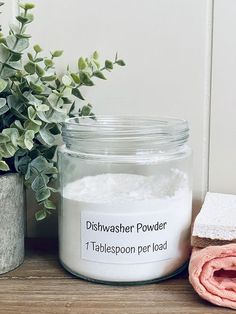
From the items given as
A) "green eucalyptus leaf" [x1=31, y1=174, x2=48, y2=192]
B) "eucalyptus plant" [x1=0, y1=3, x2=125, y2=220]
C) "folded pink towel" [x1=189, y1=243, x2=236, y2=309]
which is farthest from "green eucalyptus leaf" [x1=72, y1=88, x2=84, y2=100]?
"folded pink towel" [x1=189, y1=243, x2=236, y2=309]

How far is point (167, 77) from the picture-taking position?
24.4 inches

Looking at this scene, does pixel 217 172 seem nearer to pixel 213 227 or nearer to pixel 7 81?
pixel 213 227

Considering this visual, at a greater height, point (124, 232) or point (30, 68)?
point (30, 68)

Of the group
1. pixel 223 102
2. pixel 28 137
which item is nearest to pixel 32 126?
pixel 28 137

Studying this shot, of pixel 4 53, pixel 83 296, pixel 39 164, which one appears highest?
pixel 4 53

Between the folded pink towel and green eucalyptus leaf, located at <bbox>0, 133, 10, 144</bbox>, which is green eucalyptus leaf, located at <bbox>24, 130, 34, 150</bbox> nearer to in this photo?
green eucalyptus leaf, located at <bbox>0, 133, 10, 144</bbox>

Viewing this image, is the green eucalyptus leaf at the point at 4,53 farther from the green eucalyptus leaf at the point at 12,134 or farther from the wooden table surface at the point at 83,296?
the wooden table surface at the point at 83,296

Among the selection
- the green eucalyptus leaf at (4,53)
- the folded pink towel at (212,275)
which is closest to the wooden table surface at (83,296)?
the folded pink towel at (212,275)

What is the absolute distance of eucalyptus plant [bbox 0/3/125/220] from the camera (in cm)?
49

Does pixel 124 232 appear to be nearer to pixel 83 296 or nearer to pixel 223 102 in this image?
pixel 83 296

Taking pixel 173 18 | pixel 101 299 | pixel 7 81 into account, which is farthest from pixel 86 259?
pixel 173 18

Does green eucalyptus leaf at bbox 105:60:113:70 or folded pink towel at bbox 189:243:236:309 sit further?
green eucalyptus leaf at bbox 105:60:113:70

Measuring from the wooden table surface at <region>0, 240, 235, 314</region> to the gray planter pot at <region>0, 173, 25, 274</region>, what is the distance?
1 centimetres

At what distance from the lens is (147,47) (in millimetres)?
616
